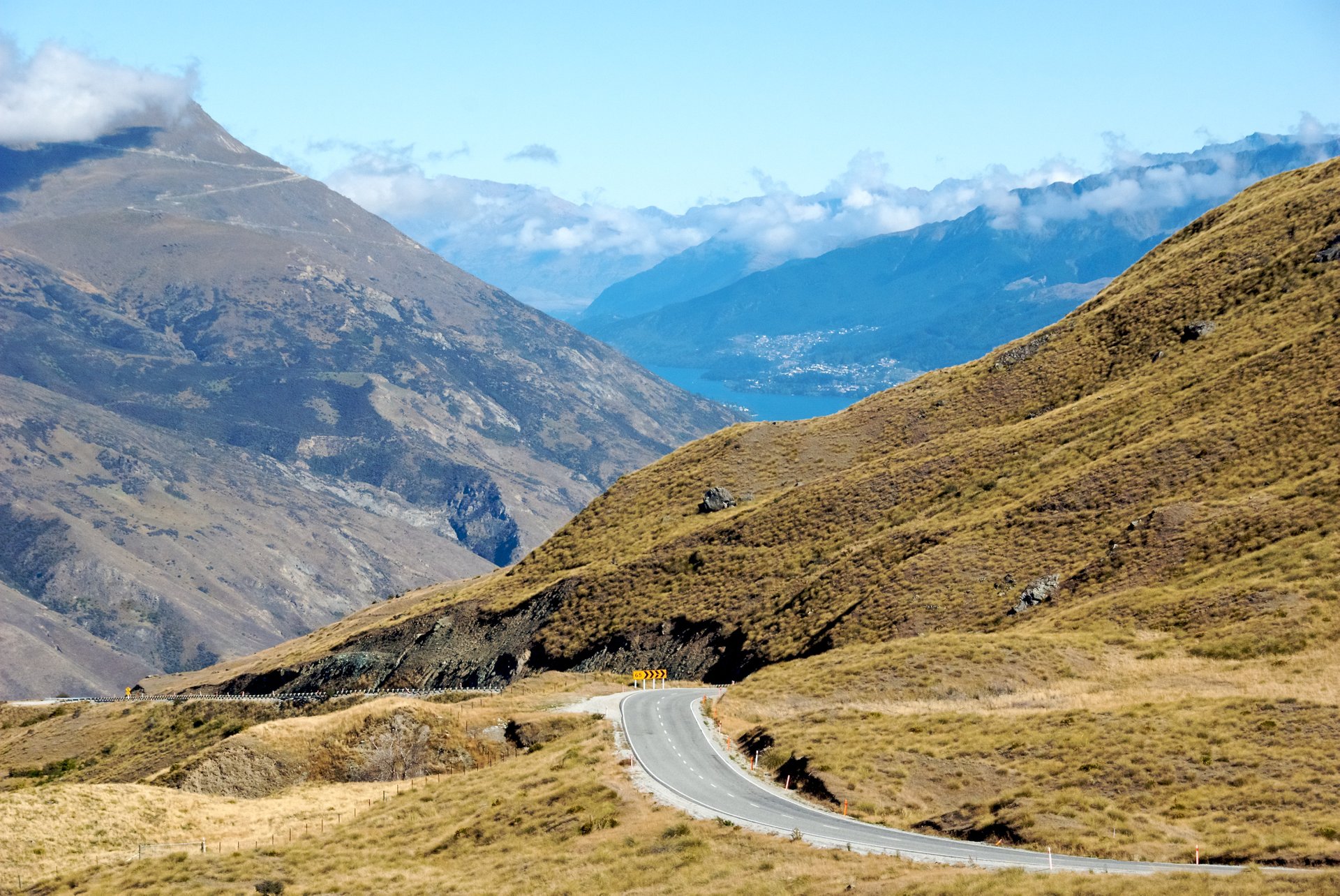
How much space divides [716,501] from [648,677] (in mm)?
31670

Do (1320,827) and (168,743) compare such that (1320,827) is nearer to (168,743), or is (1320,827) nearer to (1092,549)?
(1092,549)

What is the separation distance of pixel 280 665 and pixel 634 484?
128ft

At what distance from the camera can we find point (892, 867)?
115ft

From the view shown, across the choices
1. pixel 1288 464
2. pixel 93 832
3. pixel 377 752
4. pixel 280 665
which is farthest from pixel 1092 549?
pixel 280 665

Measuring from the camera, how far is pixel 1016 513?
86938mm

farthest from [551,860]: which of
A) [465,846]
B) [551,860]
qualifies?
[465,846]

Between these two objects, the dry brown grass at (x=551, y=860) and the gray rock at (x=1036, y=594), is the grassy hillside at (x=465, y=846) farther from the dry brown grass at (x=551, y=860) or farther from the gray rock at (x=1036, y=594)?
the gray rock at (x=1036, y=594)

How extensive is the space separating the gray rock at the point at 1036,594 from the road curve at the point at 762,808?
20.2 m

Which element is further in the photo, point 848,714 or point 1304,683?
point 848,714

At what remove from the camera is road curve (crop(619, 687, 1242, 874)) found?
3544cm

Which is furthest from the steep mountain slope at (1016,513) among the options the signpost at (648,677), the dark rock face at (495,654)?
the signpost at (648,677)

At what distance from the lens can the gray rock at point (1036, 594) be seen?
248 feet

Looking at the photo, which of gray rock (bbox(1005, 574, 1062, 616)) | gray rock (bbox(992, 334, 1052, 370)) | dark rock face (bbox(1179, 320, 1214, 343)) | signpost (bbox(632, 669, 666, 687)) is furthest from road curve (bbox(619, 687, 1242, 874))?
gray rock (bbox(992, 334, 1052, 370))

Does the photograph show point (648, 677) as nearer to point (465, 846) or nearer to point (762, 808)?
point (465, 846)
